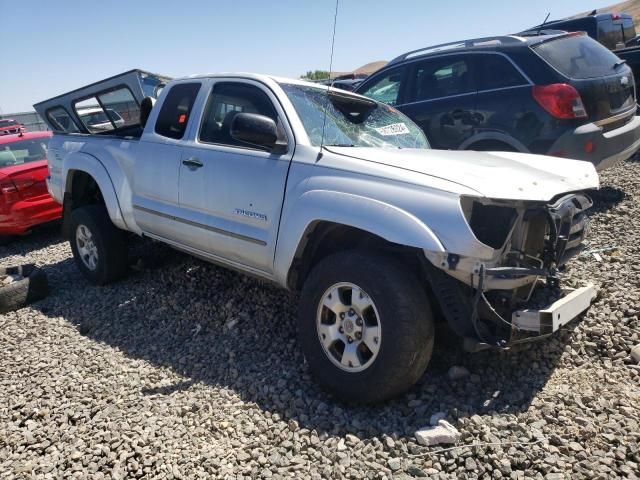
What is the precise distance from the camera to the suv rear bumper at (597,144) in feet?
16.6

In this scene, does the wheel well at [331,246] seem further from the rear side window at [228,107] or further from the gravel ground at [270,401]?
the rear side window at [228,107]

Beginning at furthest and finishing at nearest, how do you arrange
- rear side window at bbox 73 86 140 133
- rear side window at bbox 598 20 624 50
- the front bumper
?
1. rear side window at bbox 598 20 624 50
2. rear side window at bbox 73 86 140 133
3. the front bumper

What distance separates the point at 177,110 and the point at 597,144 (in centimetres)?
409

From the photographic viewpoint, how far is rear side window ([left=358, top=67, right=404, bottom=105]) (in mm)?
6608

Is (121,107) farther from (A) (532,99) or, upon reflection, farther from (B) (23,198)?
(A) (532,99)

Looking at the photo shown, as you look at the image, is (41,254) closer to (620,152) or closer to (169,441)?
(169,441)

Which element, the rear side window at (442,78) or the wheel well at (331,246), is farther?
the rear side window at (442,78)

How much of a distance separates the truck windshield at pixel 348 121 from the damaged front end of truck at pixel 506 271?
47.1 inches

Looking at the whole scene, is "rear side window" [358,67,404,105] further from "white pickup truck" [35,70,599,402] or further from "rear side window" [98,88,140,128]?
"rear side window" [98,88,140,128]

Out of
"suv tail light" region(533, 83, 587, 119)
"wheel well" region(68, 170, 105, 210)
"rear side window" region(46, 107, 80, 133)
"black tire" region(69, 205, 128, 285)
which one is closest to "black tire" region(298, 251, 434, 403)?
"black tire" region(69, 205, 128, 285)

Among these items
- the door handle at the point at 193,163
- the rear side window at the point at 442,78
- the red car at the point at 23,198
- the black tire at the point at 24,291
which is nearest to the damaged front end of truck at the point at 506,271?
the door handle at the point at 193,163

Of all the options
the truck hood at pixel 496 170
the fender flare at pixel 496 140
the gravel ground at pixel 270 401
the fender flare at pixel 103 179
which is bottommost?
the gravel ground at pixel 270 401

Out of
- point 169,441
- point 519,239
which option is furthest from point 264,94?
point 169,441

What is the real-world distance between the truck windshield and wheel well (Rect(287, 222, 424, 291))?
623 millimetres
